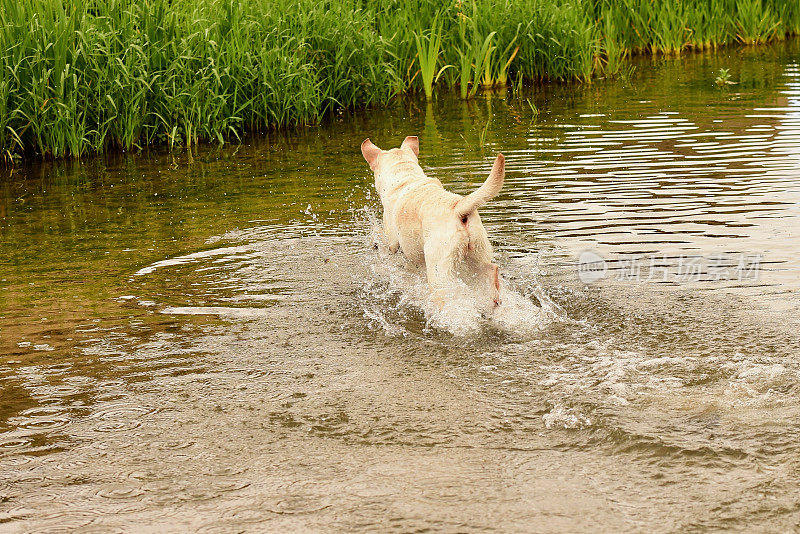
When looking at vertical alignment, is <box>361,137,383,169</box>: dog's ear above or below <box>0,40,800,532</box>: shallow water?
above

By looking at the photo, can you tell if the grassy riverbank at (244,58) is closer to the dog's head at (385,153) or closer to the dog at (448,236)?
the dog's head at (385,153)

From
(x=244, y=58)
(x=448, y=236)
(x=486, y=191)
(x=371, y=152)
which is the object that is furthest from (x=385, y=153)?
(x=244, y=58)

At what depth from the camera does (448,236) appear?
15.5 ft

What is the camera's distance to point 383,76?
1173cm

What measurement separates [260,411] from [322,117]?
27.1 feet

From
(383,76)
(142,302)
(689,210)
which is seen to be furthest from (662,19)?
(142,302)

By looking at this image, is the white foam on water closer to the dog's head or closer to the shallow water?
the shallow water

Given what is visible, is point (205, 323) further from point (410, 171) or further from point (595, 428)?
point (595, 428)

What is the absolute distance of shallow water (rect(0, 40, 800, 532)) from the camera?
308 centimetres

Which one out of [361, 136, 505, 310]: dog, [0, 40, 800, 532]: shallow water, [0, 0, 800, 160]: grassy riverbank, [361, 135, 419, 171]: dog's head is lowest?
[0, 40, 800, 532]: shallow water

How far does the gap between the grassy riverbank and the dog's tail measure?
20.3 feet

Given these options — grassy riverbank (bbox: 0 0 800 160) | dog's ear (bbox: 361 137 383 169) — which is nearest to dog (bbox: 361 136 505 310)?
dog's ear (bbox: 361 137 383 169)

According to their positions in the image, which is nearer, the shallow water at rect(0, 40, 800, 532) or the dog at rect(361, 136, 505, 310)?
the shallow water at rect(0, 40, 800, 532)

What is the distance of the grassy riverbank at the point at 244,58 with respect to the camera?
952 cm
